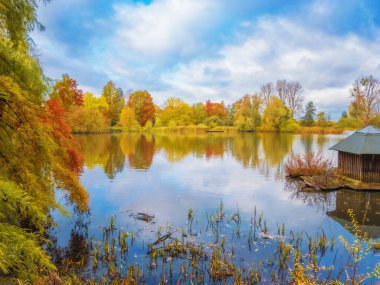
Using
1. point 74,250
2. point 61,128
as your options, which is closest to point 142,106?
point 61,128

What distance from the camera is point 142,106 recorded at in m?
96.4

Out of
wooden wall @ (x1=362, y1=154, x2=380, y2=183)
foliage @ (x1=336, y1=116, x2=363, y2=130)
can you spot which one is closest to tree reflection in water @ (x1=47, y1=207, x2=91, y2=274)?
wooden wall @ (x1=362, y1=154, x2=380, y2=183)

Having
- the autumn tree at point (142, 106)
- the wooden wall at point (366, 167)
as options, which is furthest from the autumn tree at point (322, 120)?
the wooden wall at point (366, 167)

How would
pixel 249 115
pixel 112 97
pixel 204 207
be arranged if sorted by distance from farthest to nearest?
1. pixel 112 97
2. pixel 249 115
3. pixel 204 207

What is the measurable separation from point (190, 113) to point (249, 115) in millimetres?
19305

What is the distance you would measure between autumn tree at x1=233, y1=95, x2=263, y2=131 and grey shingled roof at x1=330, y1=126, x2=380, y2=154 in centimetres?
6588

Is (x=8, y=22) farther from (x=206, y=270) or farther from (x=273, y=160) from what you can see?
(x=273, y=160)

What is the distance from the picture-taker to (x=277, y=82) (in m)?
100

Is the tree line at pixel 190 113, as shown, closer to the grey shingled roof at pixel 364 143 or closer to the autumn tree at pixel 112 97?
the autumn tree at pixel 112 97

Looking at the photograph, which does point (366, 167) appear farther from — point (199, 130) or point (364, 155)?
point (199, 130)

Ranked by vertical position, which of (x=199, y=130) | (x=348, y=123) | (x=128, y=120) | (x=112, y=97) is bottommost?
(x=199, y=130)

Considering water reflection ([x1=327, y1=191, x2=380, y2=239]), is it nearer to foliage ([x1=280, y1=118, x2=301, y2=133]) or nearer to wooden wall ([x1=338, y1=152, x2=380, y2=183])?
wooden wall ([x1=338, y1=152, x2=380, y2=183])

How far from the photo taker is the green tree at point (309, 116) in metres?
90.0

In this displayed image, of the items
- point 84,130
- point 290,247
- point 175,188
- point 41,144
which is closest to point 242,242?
point 290,247
